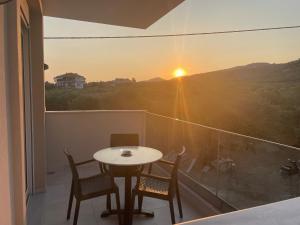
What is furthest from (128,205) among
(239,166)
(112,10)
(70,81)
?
(70,81)

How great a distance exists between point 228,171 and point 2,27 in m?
2.71

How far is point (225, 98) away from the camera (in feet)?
34.7

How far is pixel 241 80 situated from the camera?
33.2 ft

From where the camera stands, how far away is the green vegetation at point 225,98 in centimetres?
919

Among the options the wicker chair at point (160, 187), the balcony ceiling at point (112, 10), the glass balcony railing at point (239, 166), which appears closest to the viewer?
the glass balcony railing at point (239, 166)

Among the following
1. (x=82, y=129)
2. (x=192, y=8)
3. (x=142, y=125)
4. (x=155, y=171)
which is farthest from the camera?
(x=192, y=8)

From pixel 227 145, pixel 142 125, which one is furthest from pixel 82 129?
pixel 227 145

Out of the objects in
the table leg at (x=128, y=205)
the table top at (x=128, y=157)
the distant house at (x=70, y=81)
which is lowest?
the table leg at (x=128, y=205)

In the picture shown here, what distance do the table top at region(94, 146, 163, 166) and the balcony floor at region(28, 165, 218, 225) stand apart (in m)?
0.70

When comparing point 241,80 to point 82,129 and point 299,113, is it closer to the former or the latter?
point 299,113

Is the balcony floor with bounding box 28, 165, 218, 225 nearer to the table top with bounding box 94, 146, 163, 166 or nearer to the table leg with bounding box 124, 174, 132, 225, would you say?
the table leg with bounding box 124, 174, 132, 225

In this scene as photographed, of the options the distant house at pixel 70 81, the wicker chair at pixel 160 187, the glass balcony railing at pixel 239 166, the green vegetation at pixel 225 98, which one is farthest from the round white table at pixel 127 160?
the distant house at pixel 70 81

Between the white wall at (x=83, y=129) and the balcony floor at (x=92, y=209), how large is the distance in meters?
1.08

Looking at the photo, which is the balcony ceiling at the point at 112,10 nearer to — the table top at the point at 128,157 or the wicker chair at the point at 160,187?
the table top at the point at 128,157
